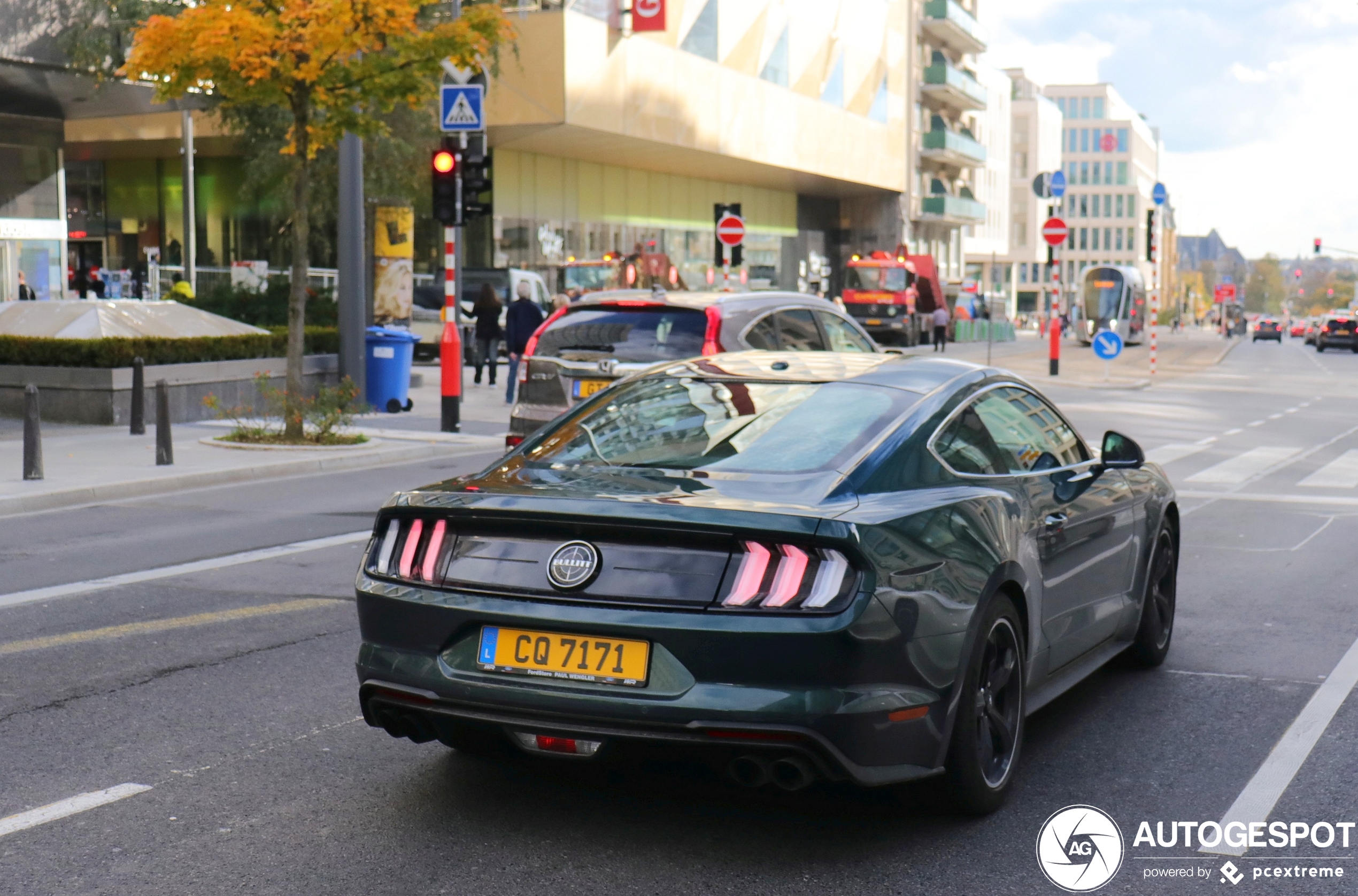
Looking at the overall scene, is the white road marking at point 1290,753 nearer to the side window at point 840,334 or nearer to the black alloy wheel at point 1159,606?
the black alloy wheel at point 1159,606

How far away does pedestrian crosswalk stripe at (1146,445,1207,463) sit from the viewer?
16.6m

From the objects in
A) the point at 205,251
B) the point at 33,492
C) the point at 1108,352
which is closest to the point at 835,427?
the point at 33,492

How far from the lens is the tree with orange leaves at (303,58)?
52.3 ft

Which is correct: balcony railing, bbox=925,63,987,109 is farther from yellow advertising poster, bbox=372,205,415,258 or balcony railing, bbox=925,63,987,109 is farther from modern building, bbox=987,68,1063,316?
yellow advertising poster, bbox=372,205,415,258

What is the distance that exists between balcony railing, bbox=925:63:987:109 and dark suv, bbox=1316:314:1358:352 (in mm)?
21482

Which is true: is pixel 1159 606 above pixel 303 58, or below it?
below

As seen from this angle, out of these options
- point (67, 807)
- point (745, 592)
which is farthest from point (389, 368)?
point (745, 592)

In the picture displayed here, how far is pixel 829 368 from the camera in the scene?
564 cm

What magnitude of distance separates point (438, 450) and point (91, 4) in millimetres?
12537

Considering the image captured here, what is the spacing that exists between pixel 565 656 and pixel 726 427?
3.87ft

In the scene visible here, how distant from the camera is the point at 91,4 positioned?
81.4ft

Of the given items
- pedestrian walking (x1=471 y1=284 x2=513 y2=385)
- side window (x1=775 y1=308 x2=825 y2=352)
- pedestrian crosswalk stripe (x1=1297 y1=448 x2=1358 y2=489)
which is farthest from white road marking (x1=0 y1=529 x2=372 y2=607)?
pedestrian walking (x1=471 y1=284 x2=513 y2=385)

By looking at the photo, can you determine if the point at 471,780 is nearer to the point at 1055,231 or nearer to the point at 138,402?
the point at 138,402

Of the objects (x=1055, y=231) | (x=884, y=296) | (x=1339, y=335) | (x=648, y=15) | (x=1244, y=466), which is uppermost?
(x=648, y=15)
